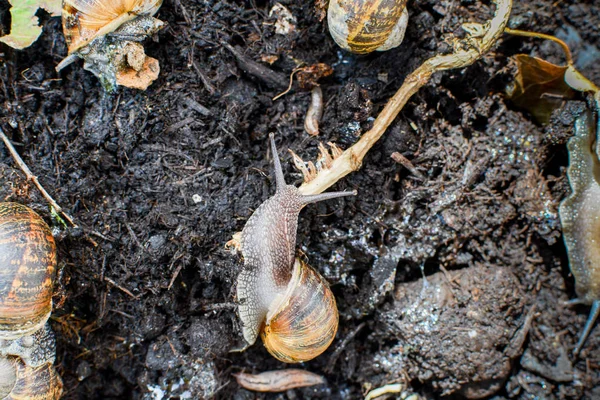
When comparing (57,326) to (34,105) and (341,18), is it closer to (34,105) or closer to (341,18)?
(34,105)

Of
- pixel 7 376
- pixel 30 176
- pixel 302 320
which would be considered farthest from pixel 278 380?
pixel 30 176

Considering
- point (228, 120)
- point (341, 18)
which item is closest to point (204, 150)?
point (228, 120)

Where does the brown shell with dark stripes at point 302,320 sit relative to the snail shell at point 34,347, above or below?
above

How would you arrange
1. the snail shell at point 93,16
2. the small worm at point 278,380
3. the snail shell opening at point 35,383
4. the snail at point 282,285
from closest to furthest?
the snail shell at point 93,16 → the snail shell opening at point 35,383 → the snail at point 282,285 → the small worm at point 278,380

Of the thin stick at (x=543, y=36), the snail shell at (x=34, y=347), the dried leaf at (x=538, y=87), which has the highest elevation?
the thin stick at (x=543, y=36)

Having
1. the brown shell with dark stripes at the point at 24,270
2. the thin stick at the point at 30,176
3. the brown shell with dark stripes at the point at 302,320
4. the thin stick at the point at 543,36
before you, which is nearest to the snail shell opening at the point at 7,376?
the brown shell with dark stripes at the point at 24,270

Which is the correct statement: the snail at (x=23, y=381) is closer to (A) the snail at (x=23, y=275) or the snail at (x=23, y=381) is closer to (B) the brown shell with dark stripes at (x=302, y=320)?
(A) the snail at (x=23, y=275)

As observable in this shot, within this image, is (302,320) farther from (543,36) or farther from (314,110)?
(543,36)
